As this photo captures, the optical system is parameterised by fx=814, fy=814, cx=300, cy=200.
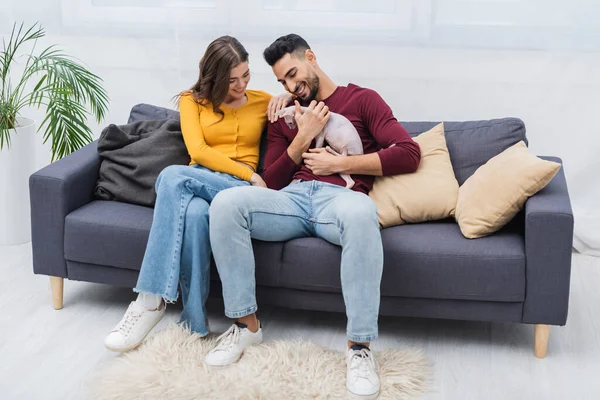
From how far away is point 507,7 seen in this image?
139 inches

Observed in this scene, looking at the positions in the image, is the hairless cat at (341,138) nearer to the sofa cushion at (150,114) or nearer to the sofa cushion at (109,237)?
the sofa cushion at (109,237)

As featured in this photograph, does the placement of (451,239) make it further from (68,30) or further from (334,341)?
(68,30)

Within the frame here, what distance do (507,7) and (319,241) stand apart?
1537mm

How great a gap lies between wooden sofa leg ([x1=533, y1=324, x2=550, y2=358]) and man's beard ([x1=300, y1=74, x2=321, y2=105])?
43.4 inches

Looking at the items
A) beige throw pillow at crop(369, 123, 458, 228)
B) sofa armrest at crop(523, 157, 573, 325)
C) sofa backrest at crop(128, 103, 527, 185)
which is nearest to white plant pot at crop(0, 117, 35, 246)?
sofa backrest at crop(128, 103, 527, 185)

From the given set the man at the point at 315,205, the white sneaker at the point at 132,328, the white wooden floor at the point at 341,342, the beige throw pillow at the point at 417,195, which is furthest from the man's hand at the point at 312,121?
the white sneaker at the point at 132,328

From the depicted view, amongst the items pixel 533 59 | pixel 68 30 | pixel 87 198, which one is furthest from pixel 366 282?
pixel 68 30

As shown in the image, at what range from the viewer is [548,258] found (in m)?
2.55

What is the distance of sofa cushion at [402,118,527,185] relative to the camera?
9.82 ft

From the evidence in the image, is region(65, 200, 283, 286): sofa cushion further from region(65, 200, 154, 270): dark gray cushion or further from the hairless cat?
the hairless cat

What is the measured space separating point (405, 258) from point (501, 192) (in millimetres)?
389

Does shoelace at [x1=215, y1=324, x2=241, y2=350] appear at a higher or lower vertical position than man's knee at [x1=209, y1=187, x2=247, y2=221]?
lower

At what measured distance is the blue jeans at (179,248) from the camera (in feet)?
8.57

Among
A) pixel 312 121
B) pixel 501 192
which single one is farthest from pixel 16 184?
pixel 501 192
